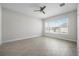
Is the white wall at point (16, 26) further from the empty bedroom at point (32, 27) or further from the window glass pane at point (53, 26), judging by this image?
the window glass pane at point (53, 26)

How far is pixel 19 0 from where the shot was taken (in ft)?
3.16

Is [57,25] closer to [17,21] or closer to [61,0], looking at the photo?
[17,21]

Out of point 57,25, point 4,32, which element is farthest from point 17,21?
point 57,25

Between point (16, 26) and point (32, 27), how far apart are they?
1765 millimetres

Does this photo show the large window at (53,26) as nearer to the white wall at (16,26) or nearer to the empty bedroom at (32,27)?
the empty bedroom at (32,27)

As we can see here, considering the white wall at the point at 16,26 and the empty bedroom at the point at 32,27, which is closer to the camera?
the empty bedroom at the point at 32,27

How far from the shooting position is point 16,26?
12.8ft

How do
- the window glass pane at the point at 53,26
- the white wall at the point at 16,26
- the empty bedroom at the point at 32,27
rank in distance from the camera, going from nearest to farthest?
the empty bedroom at the point at 32,27, the white wall at the point at 16,26, the window glass pane at the point at 53,26

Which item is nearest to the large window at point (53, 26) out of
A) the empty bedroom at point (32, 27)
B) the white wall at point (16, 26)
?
the empty bedroom at point (32, 27)

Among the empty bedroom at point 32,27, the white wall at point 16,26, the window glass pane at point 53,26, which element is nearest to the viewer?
the empty bedroom at point 32,27

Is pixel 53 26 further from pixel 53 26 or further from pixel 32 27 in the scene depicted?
pixel 32 27

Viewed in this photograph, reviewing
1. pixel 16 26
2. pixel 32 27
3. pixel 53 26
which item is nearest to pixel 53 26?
pixel 53 26

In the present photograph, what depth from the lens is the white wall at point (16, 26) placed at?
3186 millimetres

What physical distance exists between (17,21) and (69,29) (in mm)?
3936
